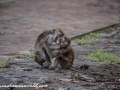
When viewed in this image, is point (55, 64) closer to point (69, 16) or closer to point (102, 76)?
point (102, 76)

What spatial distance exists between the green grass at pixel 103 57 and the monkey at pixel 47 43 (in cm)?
143

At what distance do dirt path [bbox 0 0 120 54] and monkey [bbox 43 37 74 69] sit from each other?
250cm

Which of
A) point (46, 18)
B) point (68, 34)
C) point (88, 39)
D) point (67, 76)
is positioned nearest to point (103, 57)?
point (67, 76)

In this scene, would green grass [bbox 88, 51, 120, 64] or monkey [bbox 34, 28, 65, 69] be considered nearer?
monkey [bbox 34, 28, 65, 69]

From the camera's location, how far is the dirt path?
13.3 metres

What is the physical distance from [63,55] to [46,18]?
852 cm

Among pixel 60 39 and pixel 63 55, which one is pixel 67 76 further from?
pixel 60 39

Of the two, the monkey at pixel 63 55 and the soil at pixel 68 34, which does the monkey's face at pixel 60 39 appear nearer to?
the monkey at pixel 63 55

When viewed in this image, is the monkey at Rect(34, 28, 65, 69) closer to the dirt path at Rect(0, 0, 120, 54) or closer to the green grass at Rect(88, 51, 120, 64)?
the green grass at Rect(88, 51, 120, 64)

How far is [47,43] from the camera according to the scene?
361 inches

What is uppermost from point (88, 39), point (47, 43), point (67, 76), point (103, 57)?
point (47, 43)

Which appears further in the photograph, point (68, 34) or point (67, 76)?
point (68, 34)

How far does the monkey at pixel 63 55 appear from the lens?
8891 millimetres

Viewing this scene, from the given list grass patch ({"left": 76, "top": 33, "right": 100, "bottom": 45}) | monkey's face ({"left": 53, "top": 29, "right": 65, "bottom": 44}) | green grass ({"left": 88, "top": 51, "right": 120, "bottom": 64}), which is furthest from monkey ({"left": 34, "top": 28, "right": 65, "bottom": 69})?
grass patch ({"left": 76, "top": 33, "right": 100, "bottom": 45})
